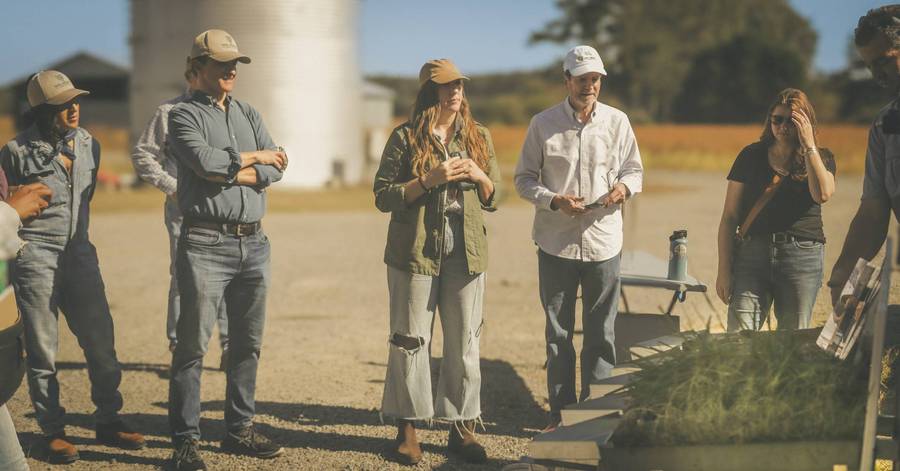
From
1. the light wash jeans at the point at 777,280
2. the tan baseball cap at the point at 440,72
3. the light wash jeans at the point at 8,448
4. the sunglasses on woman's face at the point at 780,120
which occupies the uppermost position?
the tan baseball cap at the point at 440,72

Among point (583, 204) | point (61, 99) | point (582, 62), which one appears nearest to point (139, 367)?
point (61, 99)

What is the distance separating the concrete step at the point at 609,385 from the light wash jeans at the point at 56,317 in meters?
2.78

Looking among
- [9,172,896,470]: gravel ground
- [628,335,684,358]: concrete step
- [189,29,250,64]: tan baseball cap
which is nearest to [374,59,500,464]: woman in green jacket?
Result: [9,172,896,470]: gravel ground

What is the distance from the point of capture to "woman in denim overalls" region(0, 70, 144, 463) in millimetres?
4805

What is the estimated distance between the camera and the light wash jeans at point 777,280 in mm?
4773

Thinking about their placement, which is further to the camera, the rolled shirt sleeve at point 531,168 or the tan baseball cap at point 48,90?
the rolled shirt sleeve at point 531,168

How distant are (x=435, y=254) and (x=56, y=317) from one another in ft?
6.66

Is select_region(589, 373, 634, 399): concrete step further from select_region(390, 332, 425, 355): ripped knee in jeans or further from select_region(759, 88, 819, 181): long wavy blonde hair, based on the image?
select_region(759, 88, 819, 181): long wavy blonde hair

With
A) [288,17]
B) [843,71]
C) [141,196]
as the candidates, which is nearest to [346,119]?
[288,17]

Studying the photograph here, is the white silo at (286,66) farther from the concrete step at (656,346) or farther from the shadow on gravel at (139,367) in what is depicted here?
the concrete step at (656,346)

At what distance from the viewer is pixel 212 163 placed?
4441mm

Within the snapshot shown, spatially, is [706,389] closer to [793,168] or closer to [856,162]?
[793,168]

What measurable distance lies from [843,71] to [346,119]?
36201 mm

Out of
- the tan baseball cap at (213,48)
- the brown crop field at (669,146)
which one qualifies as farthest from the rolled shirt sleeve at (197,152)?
the brown crop field at (669,146)
